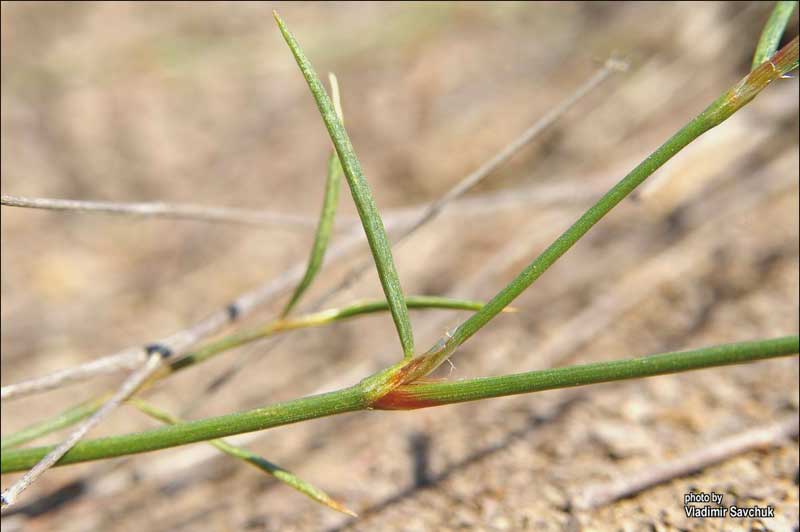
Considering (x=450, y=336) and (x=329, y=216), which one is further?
(x=329, y=216)

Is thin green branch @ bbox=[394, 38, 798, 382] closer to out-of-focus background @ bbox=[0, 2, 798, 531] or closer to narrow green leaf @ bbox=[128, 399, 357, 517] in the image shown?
narrow green leaf @ bbox=[128, 399, 357, 517]

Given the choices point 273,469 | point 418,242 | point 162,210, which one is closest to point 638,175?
point 273,469

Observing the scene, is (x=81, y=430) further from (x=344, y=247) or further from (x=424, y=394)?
(x=344, y=247)

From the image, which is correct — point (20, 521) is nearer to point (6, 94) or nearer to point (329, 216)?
point (329, 216)

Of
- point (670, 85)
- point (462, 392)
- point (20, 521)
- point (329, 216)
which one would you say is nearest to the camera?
point (462, 392)

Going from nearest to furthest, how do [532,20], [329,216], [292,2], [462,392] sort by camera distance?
1. [462,392]
2. [329,216]
3. [532,20]
4. [292,2]

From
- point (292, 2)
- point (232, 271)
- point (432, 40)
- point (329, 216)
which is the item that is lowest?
point (329, 216)

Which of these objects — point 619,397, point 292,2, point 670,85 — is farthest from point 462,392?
point 292,2
